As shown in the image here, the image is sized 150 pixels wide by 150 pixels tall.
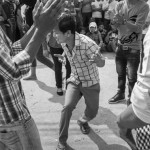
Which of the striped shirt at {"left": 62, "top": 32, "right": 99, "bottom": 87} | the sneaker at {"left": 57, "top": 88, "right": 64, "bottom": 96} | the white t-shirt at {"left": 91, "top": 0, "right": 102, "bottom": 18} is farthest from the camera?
the white t-shirt at {"left": 91, "top": 0, "right": 102, "bottom": 18}

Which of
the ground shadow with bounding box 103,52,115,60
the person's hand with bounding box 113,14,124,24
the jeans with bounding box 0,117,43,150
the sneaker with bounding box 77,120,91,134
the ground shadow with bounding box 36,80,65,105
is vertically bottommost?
the ground shadow with bounding box 103,52,115,60

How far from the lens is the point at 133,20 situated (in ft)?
12.4

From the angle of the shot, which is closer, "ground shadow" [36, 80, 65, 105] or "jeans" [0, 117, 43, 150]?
"jeans" [0, 117, 43, 150]

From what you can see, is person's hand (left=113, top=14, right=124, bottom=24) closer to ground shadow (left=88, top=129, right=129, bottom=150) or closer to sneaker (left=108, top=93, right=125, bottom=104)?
sneaker (left=108, top=93, right=125, bottom=104)

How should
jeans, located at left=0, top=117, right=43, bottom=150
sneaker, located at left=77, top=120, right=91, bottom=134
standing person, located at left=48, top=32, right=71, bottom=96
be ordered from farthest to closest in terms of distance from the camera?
standing person, located at left=48, top=32, right=71, bottom=96
sneaker, located at left=77, top=120, right=91, bottom=134
jeans, located at left=0, top=117, right=43, bottom=150

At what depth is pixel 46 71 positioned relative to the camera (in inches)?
228

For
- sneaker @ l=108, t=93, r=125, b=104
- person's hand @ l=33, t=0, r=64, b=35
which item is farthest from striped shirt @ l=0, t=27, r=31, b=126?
sneaker @ l=108, t=93, r=125, b=104

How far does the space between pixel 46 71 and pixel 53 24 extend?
164 inches

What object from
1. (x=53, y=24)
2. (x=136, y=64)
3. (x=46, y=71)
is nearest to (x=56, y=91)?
(x=46, y=71)

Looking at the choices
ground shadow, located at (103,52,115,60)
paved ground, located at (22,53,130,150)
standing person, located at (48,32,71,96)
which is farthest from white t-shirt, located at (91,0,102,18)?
standing person, located at (48,32,71,96)

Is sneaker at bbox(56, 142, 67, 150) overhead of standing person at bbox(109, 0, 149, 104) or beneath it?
beneath

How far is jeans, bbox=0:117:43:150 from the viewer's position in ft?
6.16

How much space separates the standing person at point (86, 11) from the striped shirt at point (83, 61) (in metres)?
4.96

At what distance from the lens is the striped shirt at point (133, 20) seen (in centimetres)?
370
